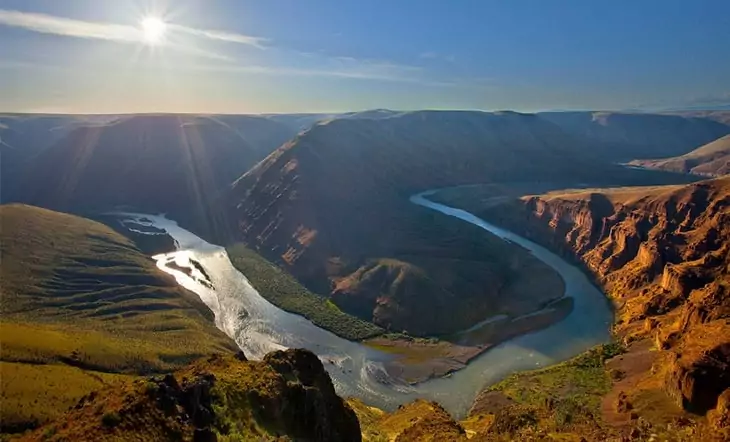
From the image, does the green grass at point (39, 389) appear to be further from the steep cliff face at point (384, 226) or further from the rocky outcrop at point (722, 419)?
the steep cliff face at point (384, 226)

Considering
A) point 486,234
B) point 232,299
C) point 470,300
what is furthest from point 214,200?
point 470,300

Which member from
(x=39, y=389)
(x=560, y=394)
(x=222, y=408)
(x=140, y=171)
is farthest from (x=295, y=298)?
(x=140, y=171)

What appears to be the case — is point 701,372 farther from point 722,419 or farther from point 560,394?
point 560,394

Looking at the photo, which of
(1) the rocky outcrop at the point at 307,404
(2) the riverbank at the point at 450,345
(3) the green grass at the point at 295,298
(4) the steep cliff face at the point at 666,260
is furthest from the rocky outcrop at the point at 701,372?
(3) the green grass at the point at 295,298

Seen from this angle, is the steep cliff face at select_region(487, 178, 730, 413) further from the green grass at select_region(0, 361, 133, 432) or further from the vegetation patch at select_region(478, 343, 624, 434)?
the green grass at select_region(0, 361, 133, 432)

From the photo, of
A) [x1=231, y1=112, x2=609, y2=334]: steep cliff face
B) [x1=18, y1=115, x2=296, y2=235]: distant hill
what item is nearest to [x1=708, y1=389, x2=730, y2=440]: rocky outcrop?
[x1=231, y1=112, x2=609, y2=334]: steep cliff face

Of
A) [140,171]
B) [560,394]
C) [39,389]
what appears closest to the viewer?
[39,389]
